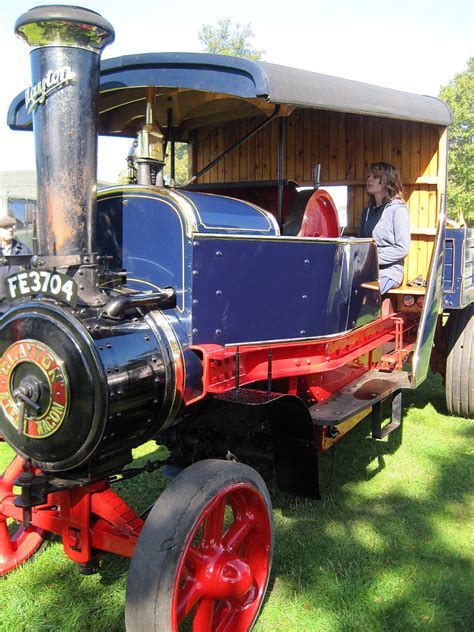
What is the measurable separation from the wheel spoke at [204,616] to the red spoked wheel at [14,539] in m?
0.94

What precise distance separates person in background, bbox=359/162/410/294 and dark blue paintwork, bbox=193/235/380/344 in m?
0.89

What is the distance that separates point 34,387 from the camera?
2029 millimetres

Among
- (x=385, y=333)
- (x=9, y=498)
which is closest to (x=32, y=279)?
(x=9, y=498)

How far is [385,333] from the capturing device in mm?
4027

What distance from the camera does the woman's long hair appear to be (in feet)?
13.7

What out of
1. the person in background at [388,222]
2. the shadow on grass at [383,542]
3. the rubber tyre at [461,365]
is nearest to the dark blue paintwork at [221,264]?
the shadow on grass at [383,542]

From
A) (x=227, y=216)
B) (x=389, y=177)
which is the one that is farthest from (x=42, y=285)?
(x=389, y=177)

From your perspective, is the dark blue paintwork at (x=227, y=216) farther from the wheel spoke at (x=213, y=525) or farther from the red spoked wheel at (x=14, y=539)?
the red spoked wheel at (x=14, y=539)

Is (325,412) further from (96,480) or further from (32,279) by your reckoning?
(32,279)

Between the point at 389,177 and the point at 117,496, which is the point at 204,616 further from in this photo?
the point at 389,177

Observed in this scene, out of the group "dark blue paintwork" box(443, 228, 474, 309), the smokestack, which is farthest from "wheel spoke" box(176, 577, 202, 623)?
"dark blue paintwork" box(443, 228, 474, 309)

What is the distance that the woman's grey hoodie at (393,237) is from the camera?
4.06m

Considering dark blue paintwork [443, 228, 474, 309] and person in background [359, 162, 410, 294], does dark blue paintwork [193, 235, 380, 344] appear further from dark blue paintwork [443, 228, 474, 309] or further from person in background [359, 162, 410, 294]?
dark blue paintwork [443, 228, 474, 309]

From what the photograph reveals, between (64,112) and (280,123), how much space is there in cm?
117
